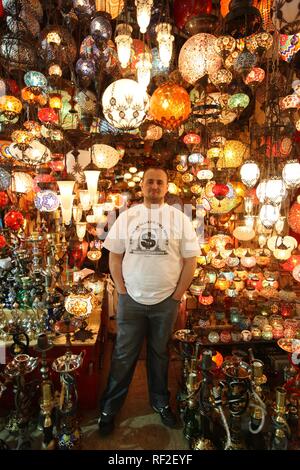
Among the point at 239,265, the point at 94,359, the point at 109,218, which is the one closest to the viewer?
the point at 94,359

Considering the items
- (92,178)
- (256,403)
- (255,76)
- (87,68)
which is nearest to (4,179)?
(92,178)

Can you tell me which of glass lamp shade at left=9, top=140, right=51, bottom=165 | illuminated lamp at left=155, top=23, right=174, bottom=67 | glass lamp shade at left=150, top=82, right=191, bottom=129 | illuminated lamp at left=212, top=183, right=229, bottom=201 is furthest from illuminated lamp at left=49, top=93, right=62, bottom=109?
illuminated lamp at left=212, top=183, right=229, bottom=201

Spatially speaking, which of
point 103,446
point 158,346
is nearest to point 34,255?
point 158,346

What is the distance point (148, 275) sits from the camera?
6.30 ft

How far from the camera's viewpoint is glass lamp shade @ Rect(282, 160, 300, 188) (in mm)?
2072

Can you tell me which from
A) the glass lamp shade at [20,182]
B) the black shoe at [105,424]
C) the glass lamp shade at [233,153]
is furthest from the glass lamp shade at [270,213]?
the glass lamp shade at [20,182]

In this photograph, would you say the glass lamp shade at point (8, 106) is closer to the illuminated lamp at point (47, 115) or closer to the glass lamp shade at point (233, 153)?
the illuminated lamp at point (47, 115)

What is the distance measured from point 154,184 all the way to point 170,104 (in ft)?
1.72

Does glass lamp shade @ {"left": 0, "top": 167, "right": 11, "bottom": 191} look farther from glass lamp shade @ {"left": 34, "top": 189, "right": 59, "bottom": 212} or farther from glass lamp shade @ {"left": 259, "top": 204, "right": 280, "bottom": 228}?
glass lamp shade @ {"left": 259, "top": 204, "right": 280, "bottom": 228}

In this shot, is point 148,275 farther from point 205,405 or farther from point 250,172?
point 250,172

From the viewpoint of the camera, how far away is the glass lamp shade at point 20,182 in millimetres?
2729
